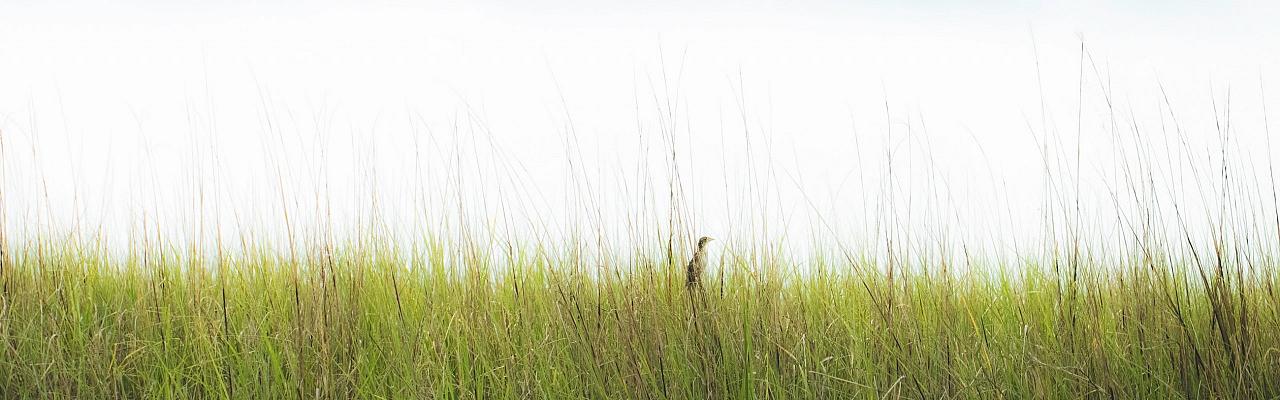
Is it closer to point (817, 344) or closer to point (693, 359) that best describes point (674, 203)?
point (693, 359)

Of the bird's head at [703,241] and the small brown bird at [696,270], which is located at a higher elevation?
the bird's head at [703,241]

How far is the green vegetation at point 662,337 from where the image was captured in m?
2.96

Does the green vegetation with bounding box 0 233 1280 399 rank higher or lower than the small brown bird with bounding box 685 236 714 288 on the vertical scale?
lower

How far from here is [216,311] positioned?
11.7ft

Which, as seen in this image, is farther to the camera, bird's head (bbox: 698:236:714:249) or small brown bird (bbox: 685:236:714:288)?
bird's head (bbox: 698:236:714:249)

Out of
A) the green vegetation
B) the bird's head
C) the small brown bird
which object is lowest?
the green vegetation

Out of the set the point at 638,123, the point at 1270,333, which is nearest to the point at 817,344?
the point at 638,123

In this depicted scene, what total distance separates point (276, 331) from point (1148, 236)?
3.21m

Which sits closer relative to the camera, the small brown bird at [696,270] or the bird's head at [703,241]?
the small brown bird at [696,270]

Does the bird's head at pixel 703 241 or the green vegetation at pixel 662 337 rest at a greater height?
the bird's head at pixel 703 241

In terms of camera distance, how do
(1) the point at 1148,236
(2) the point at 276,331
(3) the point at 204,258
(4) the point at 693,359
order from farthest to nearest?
(3) the point at 204,258 < (2) the point at 276,331 < (1) the point at 1148,236 < (4) the point at 693,359

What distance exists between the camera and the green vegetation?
2957 millimetres

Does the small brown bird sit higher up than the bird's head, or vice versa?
the bird's head

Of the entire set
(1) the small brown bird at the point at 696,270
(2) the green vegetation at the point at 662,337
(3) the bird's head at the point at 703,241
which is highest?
(3) the bird's head at the point at 703,241
